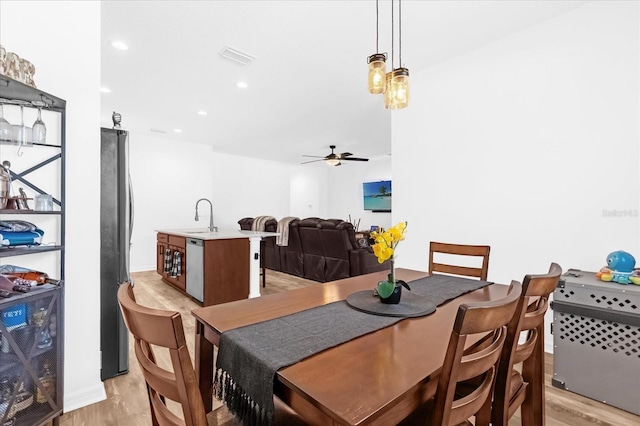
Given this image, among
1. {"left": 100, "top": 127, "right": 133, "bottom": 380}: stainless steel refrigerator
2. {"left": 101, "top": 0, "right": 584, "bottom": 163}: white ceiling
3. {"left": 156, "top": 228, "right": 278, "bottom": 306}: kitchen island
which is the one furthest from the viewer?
{"left": 156, "top": 228, "right": 278, "bottom": 306}: kitchen island

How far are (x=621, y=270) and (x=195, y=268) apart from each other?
12.5ft

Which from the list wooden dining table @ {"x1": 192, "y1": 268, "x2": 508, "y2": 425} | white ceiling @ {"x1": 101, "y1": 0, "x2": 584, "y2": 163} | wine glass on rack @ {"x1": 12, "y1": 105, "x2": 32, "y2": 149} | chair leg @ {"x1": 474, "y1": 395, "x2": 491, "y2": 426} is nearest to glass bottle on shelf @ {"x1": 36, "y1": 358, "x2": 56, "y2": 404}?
wooden dining table @ {"x1": 192, "y1": 268, "x2": 508, "y2": 425}

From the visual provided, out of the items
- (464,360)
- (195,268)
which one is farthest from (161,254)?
(464,360)

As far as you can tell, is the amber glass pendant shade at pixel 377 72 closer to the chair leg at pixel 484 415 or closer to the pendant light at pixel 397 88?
the pendant light at pixel 397 88

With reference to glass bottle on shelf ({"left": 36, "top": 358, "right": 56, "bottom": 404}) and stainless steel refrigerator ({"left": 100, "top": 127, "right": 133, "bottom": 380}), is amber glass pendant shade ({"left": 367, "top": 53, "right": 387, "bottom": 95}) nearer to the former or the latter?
stainless steel refrigerator ({"left": 100, "top": 127, "right": 133, "bottom": 380})

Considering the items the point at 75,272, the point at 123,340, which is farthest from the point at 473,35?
the point at 123,340

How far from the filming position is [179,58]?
305cm

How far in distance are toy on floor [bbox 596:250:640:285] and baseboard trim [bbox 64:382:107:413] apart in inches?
125

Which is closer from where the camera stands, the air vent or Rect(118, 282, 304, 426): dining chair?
Rect(118, 282, 304, 426): dining chair

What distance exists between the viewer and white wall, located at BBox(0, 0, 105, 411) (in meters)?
1.67

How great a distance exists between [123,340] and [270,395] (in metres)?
1.91

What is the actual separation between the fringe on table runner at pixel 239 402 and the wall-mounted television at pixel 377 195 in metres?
7.56

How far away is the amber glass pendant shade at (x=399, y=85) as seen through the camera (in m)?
1.69

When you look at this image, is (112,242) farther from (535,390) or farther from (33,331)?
(535,390)
